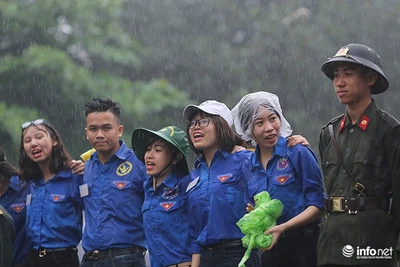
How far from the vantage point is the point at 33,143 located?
296 inches

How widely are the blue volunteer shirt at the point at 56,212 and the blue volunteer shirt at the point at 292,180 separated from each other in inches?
72.9

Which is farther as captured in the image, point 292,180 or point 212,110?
point 212,110

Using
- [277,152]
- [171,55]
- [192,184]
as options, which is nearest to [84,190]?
[192,184]

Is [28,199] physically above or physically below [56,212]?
above

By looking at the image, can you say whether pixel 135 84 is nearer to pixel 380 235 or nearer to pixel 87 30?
pixel 87 30

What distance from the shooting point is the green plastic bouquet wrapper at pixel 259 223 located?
575 centimetres

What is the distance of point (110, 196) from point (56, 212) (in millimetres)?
567

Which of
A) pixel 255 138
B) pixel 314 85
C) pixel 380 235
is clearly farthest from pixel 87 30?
pixel 380 235

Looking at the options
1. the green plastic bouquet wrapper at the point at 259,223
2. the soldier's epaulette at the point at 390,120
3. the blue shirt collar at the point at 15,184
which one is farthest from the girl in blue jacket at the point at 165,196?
the soldier's epaulette at the point at 390,120

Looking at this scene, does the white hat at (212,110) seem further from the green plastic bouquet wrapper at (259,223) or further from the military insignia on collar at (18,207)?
the military insignia on collar at (18,207)

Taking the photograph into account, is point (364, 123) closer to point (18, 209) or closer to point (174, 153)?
point (174, 153)

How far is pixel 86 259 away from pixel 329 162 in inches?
93.3

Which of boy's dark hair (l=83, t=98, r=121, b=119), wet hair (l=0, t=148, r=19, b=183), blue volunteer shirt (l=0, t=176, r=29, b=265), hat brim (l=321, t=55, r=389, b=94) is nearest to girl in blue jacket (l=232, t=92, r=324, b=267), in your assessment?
hat brim (l=321, t=55, r=389, b=94)

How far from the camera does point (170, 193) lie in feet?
22.3
